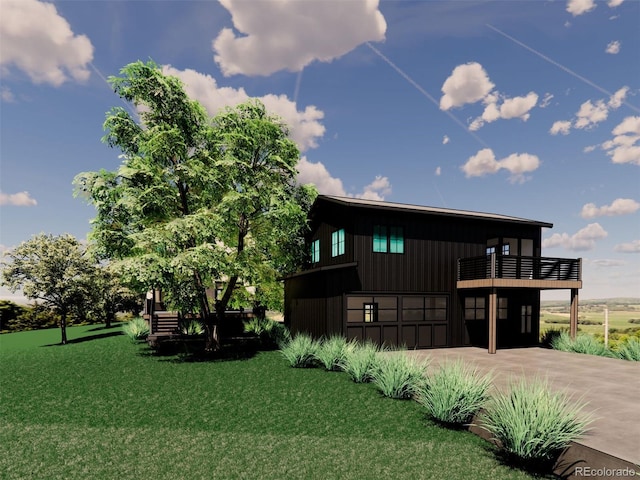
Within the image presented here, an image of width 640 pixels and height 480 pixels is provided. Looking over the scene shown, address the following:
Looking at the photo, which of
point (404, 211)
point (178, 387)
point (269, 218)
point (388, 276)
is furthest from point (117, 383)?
point (404, 211)

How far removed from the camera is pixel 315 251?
19.9 m

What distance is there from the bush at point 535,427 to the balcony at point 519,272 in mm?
9614

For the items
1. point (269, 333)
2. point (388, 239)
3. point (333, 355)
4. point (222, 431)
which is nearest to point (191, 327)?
point (269, 333)

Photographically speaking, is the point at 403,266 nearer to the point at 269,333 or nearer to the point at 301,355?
the point at 301,355

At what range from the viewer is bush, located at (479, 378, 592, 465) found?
5.76 meters

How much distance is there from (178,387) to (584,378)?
1181 cm

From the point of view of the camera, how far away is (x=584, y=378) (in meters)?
10.7

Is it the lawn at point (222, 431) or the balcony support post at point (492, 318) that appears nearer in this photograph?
the lawn at point (222, 431)

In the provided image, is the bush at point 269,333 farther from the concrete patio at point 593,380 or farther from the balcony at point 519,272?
the balcony at point 519,272

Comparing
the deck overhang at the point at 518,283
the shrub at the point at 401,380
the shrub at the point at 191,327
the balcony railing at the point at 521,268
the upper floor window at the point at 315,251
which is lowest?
the shrub at the point at 191,327

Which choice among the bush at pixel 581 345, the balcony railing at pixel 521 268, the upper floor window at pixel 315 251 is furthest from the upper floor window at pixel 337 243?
the bush at pixel 581 345

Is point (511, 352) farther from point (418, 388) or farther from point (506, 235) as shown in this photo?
point (418, 388)

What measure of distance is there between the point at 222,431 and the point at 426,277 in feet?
38.6

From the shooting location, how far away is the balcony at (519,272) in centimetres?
1549
